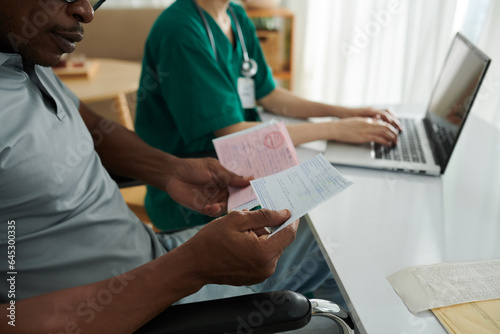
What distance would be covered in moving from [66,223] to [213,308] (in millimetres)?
326

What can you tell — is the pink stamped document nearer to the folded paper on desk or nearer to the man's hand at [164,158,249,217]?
the man's hand at [164,158,249,217]

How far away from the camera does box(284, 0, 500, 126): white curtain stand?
2105mm

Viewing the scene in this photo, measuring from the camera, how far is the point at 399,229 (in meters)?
0.81

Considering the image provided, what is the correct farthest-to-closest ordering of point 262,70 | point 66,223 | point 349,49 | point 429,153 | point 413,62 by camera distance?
point 349,49
point 413,62
point 262,70
point 429,153
point 66,223

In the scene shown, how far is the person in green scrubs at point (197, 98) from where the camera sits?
1.12m

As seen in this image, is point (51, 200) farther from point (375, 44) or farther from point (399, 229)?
point (375, 44)

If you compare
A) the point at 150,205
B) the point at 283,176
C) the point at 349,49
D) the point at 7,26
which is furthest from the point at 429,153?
the point at 349,49

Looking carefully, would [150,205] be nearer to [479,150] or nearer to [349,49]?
[479,150]

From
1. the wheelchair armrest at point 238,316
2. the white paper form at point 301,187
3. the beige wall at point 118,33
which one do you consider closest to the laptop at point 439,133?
the white paper form at point 301,187

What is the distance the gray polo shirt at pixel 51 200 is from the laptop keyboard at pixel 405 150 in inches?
26.8

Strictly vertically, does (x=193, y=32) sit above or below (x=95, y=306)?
above

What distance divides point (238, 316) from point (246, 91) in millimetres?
909

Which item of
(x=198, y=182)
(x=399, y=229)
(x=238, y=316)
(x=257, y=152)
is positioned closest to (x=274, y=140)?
(x=257, y=152)

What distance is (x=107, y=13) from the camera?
286 centimetres
